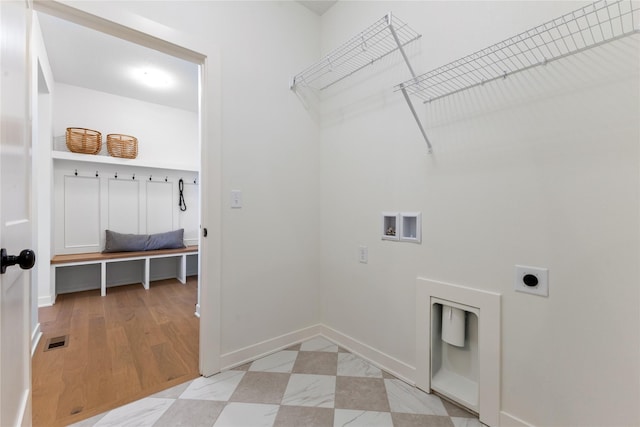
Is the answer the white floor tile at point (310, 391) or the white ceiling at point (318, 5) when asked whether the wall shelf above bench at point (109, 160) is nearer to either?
the white ceiling at point (318, 5)

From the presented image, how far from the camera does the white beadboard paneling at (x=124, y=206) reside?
388 centimetres

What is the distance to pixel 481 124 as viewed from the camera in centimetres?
138

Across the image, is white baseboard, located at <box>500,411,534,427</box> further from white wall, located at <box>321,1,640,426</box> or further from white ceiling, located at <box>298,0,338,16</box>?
white ceiling, located at <box>298,0,338,16</box>

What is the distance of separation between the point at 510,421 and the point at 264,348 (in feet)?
4.75

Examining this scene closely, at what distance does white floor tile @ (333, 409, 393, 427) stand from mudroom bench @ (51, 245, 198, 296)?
130 inches

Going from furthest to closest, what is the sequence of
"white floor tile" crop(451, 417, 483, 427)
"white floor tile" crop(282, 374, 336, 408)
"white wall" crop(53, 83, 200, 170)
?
"white wall" crop(53, 83, 200, 170), "white floor tile" crop(282, 374, 336, 408), "white floor tile" crop(451, 417, 483, 427)

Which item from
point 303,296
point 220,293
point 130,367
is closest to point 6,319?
point 220,293

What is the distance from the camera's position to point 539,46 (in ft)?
3.90

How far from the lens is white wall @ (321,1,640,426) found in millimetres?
1041

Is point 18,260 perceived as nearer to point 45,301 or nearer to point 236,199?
point 236,199

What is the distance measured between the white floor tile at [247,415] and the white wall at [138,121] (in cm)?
316

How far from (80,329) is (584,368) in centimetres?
345

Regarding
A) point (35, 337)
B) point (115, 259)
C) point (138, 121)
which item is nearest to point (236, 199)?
point (35, 337)

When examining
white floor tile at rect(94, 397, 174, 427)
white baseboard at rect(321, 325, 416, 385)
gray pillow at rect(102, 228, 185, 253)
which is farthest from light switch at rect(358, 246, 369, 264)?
gray pillow at rect(102, 228, 185, 253)
